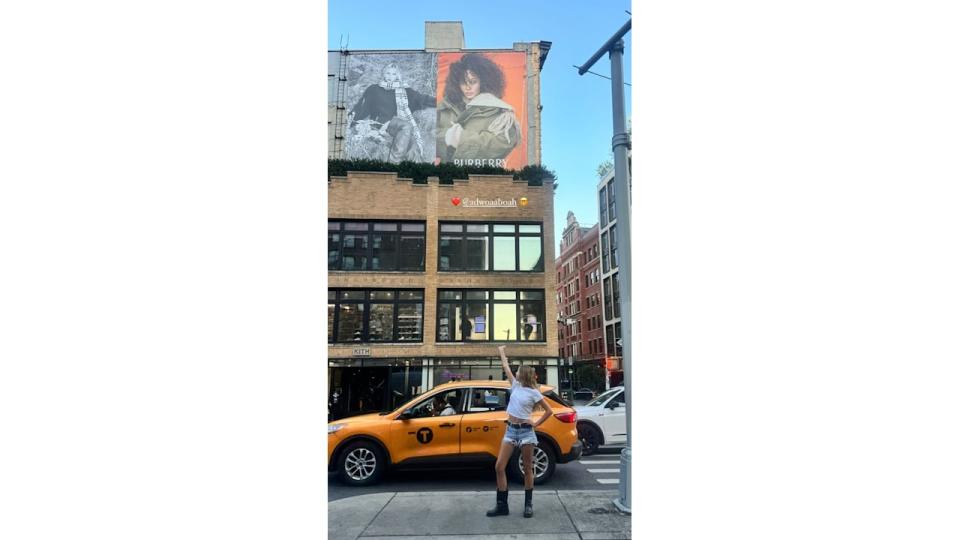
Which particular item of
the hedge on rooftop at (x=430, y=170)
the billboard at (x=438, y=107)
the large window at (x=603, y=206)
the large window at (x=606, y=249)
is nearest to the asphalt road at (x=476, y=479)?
the large window at (x=606, y=249)

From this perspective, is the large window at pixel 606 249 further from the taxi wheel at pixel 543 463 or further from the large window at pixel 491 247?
the taxi wheel at pixel 543 463

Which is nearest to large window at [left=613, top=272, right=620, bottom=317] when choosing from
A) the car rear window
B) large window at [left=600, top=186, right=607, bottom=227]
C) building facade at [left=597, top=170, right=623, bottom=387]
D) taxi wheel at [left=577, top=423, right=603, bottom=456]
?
building facade at [left=597, top=170, right=623, bottom=387]

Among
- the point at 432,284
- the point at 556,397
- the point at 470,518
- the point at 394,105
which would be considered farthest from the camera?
the point at 394,105

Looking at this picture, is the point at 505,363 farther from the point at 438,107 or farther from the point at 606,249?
the point at 438,107

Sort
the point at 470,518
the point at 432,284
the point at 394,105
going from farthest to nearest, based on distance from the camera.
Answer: the point at 394,105
the point at 432,284
the point at 470,518

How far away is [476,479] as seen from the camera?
2.05 m

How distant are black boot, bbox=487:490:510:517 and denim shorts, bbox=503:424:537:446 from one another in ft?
0.77

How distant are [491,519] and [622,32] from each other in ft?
8.40

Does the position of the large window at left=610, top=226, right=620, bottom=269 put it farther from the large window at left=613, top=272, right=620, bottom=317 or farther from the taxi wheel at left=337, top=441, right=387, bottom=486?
the taxi wheel at left=337, top=441, right=387, bottom=486

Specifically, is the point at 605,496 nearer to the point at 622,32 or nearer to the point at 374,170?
the point at 374,170

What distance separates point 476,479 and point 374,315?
98 centimetres

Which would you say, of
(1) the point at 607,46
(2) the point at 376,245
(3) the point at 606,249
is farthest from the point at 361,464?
(1) the point at 607,46

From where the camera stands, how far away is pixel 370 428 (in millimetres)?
2072
